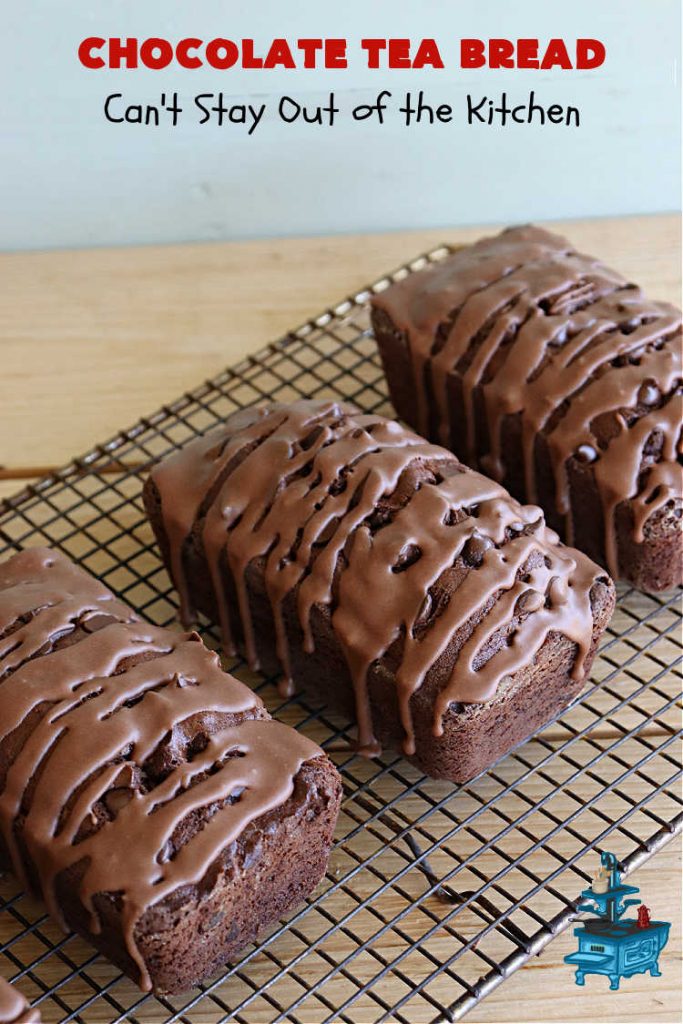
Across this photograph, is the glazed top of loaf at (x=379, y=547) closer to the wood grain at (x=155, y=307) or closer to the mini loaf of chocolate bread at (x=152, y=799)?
the mini loaf of chocolate bread at (x=152, y=799)

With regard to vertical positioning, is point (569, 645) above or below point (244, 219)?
below

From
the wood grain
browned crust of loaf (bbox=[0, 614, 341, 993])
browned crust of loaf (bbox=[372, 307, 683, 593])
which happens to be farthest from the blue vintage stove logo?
the wood grain

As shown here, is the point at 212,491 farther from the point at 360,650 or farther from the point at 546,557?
the point at 546,557

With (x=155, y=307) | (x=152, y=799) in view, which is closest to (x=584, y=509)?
(x=152, y=799)

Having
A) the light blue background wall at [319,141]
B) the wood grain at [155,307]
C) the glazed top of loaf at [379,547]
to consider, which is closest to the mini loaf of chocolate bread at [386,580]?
the glazed top of loaf at [379,547]

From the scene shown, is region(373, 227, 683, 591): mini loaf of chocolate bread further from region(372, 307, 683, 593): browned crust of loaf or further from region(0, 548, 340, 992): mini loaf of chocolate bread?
region(0, 548, 340, 992): mini loaf of chocolate bread

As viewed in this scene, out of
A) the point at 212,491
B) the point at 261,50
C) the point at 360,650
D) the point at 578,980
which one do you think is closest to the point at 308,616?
the point at 360,650
